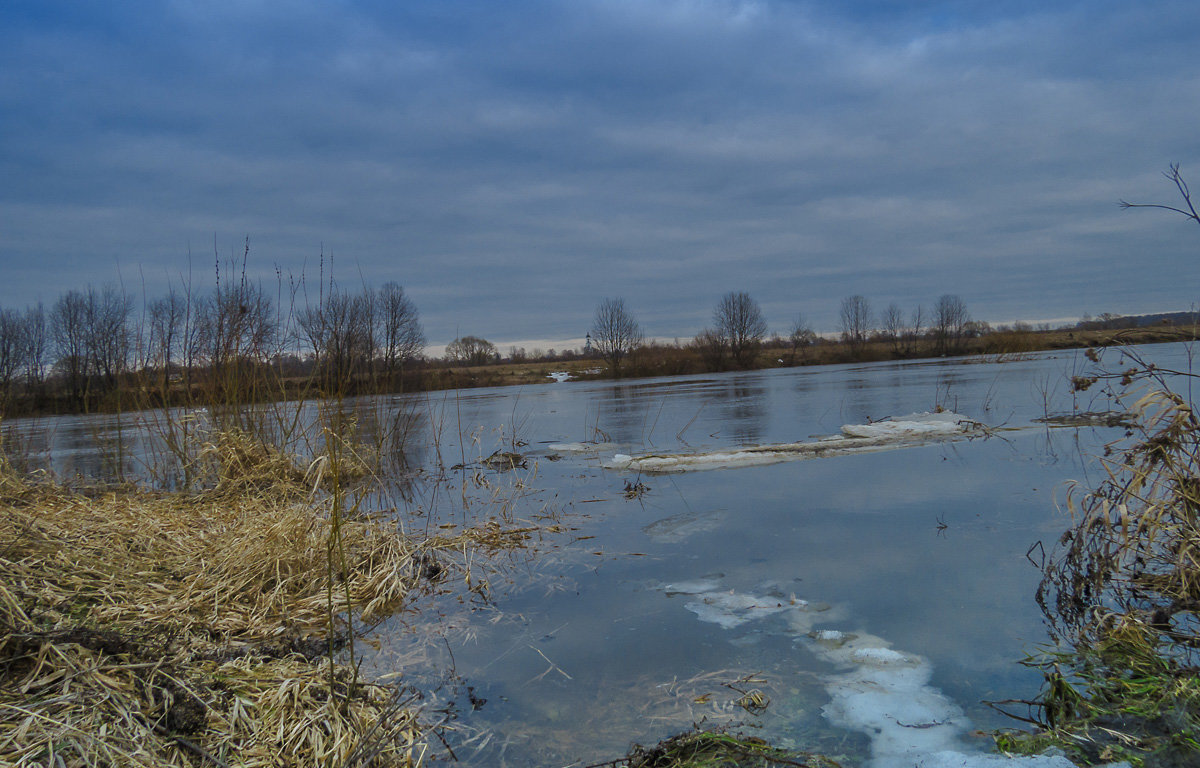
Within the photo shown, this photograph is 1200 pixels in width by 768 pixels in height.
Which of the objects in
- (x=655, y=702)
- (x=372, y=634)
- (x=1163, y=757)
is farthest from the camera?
(x=372, y=634)

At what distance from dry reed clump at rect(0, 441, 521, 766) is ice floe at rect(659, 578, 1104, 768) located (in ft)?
5.24

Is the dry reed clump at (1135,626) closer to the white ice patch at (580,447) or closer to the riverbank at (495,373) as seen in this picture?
the riverbank at (495,373)

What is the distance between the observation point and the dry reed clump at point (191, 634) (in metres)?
1.98

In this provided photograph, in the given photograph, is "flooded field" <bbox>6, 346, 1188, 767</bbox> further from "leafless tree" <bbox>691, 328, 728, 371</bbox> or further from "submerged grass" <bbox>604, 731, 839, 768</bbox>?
"leafless tree" <bbox>691, 328, 728, 371</bbox>

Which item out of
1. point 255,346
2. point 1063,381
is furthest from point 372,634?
point 1063,381

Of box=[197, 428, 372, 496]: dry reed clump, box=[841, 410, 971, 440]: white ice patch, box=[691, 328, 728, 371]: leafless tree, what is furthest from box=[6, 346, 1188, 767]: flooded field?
box=[691, 328, 728, 371]: leafless tree

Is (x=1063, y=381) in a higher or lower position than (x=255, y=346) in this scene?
lower

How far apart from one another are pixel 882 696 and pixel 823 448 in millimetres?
6226

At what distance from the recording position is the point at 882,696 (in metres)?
2.44

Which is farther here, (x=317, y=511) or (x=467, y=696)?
(x=317, y=511)

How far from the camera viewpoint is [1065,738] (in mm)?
2076

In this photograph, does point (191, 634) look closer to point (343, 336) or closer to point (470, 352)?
point (343, 336)

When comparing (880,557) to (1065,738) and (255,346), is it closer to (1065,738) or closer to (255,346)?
(1065,738)

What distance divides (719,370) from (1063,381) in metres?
28.8
